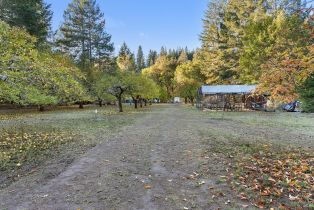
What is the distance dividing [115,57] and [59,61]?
802 inches

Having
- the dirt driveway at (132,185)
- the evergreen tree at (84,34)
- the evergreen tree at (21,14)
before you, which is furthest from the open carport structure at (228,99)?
the dirt driveway at (132,185)

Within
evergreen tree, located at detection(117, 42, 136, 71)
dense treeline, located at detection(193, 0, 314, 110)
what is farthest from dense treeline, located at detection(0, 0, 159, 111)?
evergreen tree, located at detection(117, 42, 136, 71)

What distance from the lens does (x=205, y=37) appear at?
5541cm

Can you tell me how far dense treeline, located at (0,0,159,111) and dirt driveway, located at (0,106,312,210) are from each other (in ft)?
8.54

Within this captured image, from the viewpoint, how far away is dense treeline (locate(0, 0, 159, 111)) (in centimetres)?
820

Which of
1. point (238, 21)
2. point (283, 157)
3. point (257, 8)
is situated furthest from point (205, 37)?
point (283, 157)

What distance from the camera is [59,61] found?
30531 mm

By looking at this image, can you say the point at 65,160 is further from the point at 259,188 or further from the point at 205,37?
the point at 205,37

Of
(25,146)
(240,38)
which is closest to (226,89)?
(240,38)

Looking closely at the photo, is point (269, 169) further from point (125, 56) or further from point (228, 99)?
point (125, 56)

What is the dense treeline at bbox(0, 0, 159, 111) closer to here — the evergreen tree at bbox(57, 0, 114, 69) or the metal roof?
the evergreen tree at bbox(57, 0, 114, 69)

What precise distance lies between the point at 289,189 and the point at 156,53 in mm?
109139

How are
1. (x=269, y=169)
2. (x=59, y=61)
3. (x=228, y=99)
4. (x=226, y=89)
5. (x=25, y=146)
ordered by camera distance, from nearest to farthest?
(x=269, y=169), (x=25, y=146), (x=59, y=61), (x=226, y=89), (x=228, y=99)

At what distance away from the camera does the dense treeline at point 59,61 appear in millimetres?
8195
